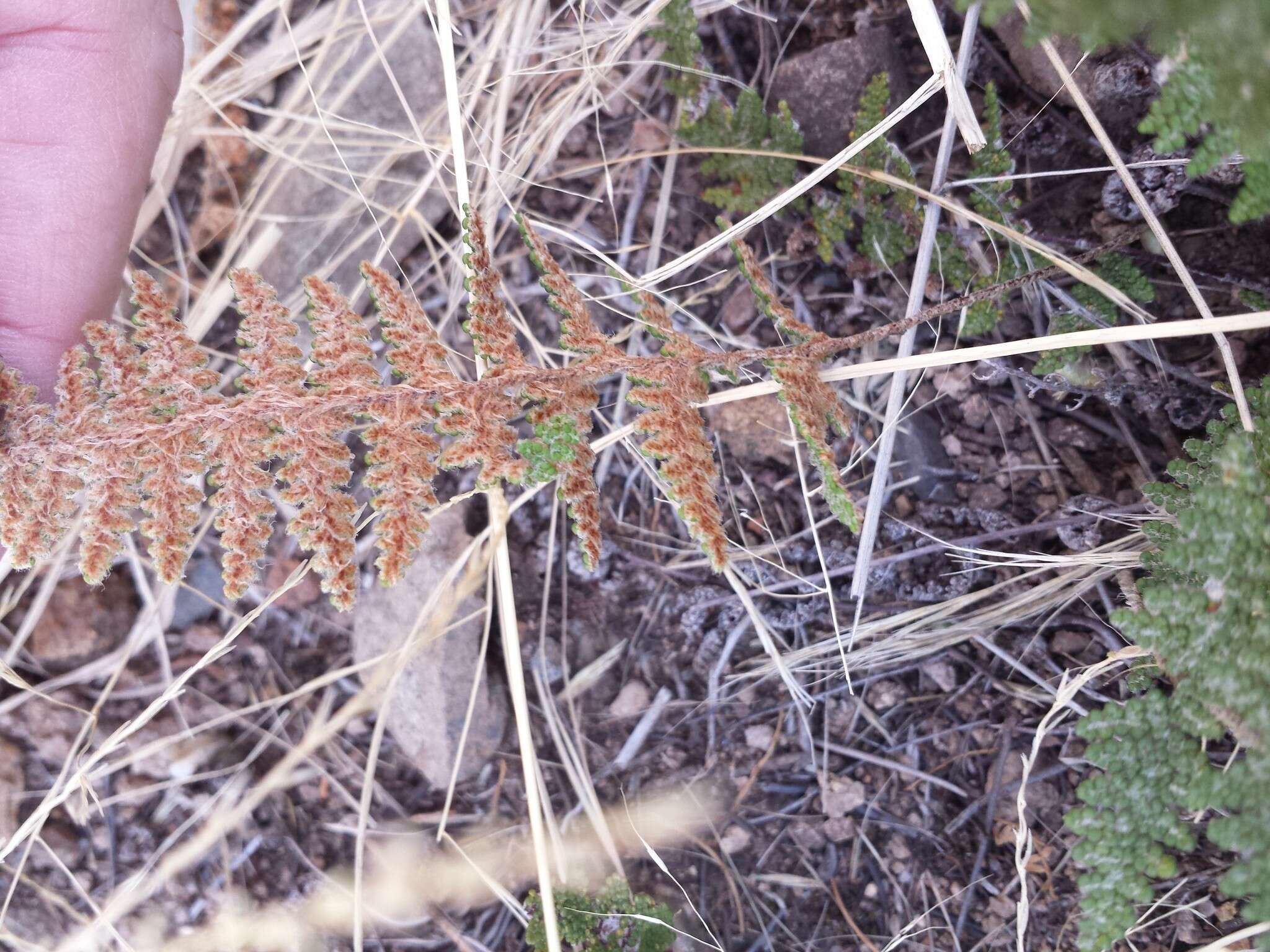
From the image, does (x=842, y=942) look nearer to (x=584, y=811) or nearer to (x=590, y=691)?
(x=584, y=811)

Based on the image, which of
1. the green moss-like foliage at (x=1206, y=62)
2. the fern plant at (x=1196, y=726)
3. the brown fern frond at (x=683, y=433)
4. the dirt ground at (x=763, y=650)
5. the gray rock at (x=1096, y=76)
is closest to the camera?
the green moss-like foliage at (x=1206, y=62)

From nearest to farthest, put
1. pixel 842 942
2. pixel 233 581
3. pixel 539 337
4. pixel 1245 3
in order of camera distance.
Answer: pixel 1245 3
pixel 233 581
pixel 842 942
pixel 539 337

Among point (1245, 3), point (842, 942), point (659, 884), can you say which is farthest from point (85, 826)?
point (1245, 3)

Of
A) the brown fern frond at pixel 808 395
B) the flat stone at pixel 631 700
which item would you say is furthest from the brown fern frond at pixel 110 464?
the flat stone at pixel 631 700

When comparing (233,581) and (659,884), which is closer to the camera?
(233,581)

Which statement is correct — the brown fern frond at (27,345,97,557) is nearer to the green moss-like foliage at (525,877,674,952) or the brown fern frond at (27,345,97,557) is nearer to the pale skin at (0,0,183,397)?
the pale skin at (0,0,183,397)

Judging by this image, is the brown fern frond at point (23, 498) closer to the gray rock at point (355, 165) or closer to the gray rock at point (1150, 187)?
the gray rock at point (355, 165)
